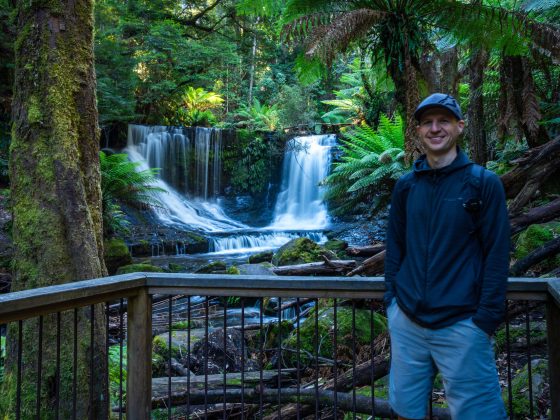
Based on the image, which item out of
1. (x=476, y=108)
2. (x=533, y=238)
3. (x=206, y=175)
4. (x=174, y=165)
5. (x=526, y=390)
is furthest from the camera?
(x=206, y=175)

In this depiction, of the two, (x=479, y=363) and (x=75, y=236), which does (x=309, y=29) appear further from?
(x=479, y=363)

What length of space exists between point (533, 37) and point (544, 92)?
13.2ft

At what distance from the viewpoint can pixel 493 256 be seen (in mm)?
1996

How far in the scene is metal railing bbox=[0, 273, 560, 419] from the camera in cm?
246

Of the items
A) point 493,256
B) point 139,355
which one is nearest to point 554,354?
point 493,256

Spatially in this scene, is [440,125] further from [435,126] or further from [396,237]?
[396,237]

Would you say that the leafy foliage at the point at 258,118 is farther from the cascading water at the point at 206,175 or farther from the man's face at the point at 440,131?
the man's face at the point at 440,131

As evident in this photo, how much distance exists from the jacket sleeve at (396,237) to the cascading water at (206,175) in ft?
50.1

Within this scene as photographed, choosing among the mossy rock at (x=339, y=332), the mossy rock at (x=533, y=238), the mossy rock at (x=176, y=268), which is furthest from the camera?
the mossy rock at (x=176, y=268)

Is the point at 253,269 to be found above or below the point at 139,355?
below

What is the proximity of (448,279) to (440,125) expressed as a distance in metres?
0.65

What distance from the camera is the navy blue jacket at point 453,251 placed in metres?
1.99

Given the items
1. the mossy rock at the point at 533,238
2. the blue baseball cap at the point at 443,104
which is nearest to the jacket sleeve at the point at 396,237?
the blue baseball cap at the point at 443,104

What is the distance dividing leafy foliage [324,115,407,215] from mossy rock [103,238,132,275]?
578cm
